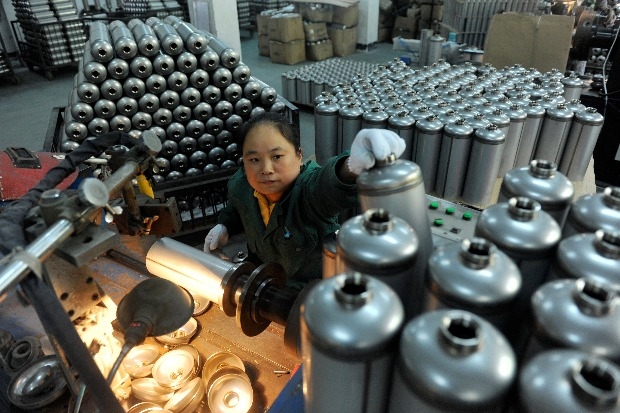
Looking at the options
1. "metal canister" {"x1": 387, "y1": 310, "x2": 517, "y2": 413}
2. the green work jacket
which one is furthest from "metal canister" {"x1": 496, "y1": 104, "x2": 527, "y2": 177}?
"metal canister" {"x1": 387, "y1": 310, "x2": 517, "y2": 413}

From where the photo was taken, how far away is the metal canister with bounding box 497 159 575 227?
2.74 feet

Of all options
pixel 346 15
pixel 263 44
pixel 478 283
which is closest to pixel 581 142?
pixel 478 283

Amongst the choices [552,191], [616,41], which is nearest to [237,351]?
[552,191]

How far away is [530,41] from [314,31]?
4.86 meters

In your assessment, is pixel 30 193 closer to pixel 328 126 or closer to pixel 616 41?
pixel 328 126

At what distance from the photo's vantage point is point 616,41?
3.99 meters

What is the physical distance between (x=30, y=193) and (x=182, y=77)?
2798 mm

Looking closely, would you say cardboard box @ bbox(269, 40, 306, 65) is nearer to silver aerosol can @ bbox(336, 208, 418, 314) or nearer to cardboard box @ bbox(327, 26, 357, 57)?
cardboard box @ bbox(327, 26, 357, 57)

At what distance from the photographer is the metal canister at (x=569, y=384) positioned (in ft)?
1.45

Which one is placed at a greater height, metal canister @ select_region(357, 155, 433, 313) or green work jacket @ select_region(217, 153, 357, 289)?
metal canister @ select_region(357, 155, 433, 313)

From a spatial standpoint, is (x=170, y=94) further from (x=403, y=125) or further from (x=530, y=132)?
(x=530, y=132)

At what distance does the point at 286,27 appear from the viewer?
750cm

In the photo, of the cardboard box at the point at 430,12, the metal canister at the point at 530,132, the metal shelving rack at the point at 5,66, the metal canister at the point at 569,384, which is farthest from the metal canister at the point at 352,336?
the cardboard box at the point at 430,12

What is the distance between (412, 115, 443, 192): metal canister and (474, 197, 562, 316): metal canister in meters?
1.62
